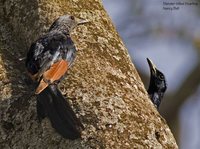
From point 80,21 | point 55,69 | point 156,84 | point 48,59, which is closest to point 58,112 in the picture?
point 55,69

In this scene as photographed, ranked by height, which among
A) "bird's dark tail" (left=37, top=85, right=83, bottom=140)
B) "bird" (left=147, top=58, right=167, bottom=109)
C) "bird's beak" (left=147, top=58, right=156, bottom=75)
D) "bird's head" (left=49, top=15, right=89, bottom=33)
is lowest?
"bird" (left=147, top=58, right=167, bottom=109)

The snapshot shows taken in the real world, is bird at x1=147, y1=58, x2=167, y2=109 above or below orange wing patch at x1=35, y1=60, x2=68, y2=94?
below

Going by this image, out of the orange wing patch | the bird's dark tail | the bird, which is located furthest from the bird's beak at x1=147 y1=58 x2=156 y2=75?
the bird's dark tail

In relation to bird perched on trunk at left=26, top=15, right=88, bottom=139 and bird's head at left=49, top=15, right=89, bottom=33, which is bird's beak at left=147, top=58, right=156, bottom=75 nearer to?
bird perched on trunk at left=26, top=15, right=88, bottom=139

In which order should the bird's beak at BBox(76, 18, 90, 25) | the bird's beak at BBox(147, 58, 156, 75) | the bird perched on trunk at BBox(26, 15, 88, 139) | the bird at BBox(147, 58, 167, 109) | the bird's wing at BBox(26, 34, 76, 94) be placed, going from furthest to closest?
the bird's beak at BBox(147, 58, 156, 75) < the bird at BBox(147, 58, 167, 109) < the bird's beak at BBox(76, 18, 90, 25) < the bird's wing at BBox(26, 34, 76, 94) < the bird perched on trunk at BBox(26, 15, 88, 139)

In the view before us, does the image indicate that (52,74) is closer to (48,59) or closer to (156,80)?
(48,59)
